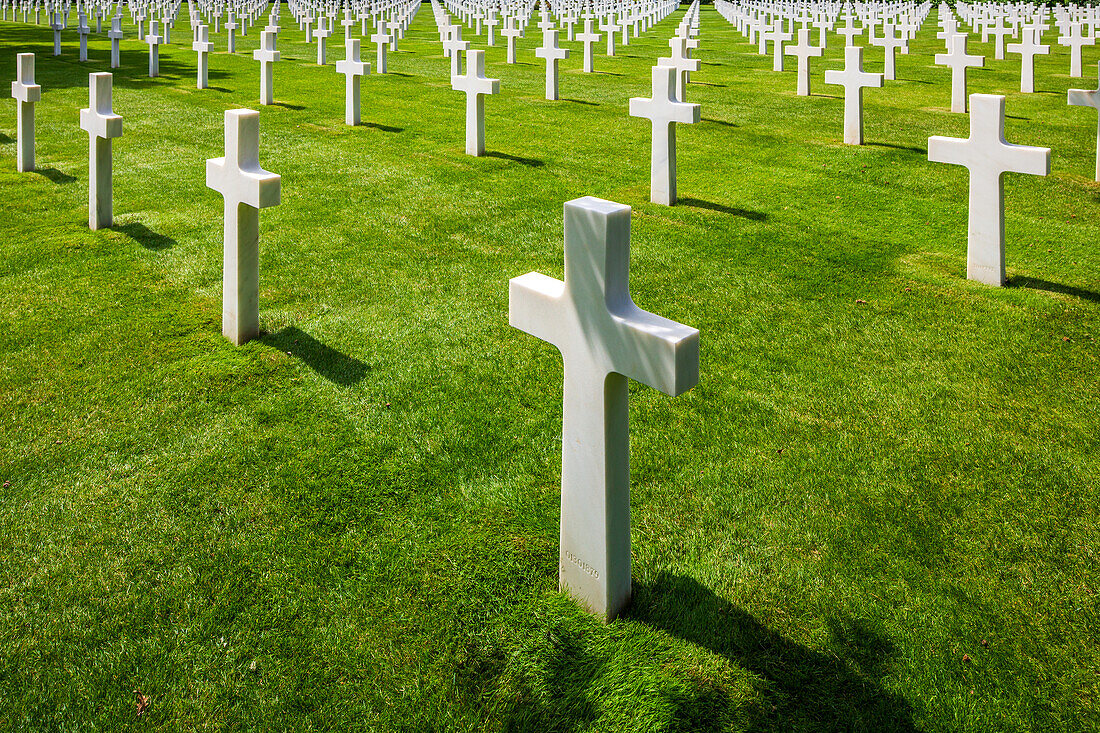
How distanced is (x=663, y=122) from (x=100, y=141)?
4979 mm

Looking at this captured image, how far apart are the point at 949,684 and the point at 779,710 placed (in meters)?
0.58

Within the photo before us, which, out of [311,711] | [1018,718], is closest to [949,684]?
[1018,718]

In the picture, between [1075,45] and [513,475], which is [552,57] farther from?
[513,475]

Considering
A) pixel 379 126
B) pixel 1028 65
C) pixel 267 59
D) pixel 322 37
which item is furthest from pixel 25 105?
pixel 1028 65

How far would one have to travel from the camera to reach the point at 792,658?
115 inches

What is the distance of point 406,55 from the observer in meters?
21.9

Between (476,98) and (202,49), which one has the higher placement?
(202,49)

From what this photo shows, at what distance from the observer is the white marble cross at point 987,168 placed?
20.2 ft

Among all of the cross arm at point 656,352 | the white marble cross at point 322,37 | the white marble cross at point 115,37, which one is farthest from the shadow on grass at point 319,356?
the white marble cross at point 115,37

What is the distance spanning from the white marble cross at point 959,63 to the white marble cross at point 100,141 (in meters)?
11.6

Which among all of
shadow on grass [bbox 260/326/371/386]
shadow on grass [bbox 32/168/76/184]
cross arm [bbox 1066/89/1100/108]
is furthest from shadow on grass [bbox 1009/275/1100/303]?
shadow on grass [bbox 32/168/76/184]

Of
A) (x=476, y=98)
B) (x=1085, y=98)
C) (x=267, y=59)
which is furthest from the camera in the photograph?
(x=267, y=59)

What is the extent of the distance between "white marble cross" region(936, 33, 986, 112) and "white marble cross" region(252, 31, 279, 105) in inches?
404

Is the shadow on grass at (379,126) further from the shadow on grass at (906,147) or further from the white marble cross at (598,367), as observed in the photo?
the white marble cross at (598,367)
